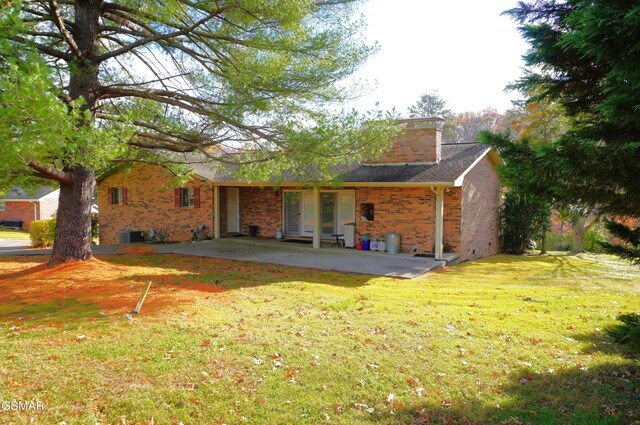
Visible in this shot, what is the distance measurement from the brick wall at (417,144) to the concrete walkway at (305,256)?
371 cm

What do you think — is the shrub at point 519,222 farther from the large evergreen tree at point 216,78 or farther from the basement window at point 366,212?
the large evergreen tree at point 216,78

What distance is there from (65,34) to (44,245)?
14896 millimetres

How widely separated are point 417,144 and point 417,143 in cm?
4

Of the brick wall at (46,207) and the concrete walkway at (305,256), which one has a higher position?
the brick wall at (46,207)

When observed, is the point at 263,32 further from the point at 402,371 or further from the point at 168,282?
the point at 402,371

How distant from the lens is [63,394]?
435cm

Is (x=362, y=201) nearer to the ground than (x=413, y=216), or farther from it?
farther from it

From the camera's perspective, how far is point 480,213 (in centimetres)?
1769

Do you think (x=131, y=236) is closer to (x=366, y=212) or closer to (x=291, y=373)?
(x=366, y=212)

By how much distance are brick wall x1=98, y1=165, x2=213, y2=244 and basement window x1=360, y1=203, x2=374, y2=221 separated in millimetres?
7017

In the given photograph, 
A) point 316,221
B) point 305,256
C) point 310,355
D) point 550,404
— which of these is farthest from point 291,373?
point 316,221

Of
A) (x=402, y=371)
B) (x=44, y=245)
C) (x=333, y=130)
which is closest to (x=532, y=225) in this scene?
(x=333, y=130)

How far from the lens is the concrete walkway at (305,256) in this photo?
12969mm

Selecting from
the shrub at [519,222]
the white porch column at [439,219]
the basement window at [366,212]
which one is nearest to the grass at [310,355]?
the white porch column at [439,219]
